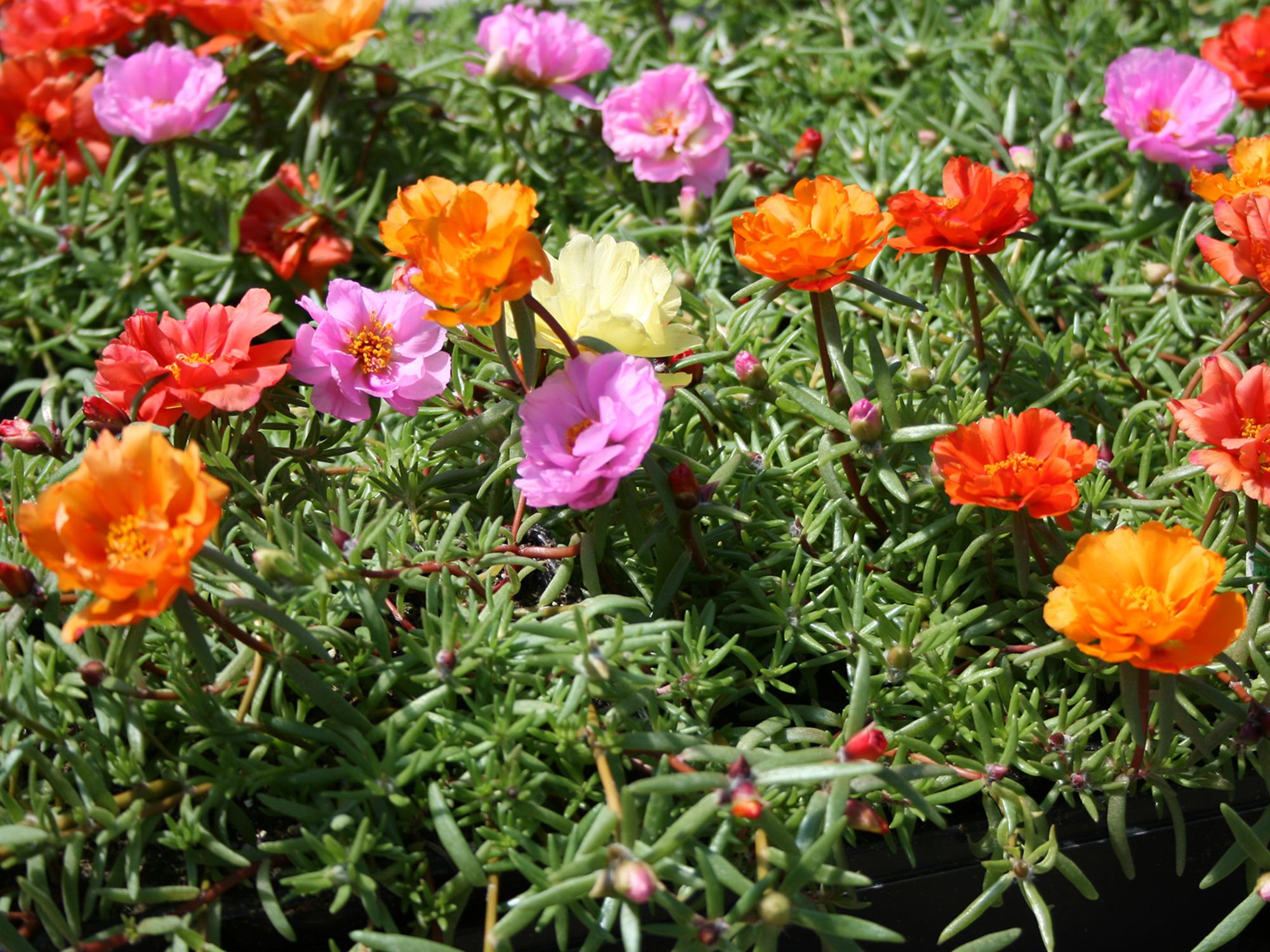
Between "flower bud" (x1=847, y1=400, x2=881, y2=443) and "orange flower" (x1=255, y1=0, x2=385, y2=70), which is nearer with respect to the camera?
"flower bud" (x1=847, y1=400, x2=881, y2=443)

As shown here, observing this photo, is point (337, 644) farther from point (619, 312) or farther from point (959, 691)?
point (959, 691)

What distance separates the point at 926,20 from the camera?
213cm

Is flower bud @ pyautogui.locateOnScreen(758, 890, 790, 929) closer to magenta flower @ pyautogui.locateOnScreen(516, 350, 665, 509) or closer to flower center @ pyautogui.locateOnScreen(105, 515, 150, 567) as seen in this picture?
magenta flower @ pyautogui.locateOnScreen(516, 350, 665, 509)

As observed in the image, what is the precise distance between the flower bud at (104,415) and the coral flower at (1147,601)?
89 centimetres

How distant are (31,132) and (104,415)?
1074 millimetres

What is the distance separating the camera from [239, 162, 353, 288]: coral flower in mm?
1768

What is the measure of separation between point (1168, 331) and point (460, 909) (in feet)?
3.81

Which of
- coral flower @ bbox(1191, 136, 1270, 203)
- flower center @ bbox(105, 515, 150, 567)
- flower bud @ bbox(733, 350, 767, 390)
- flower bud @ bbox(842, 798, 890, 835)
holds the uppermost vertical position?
coral flower @ bbox(1191, 136, 1270, 203)

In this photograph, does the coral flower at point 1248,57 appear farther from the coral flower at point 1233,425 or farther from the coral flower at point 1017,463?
the coral flower at point 1017,463

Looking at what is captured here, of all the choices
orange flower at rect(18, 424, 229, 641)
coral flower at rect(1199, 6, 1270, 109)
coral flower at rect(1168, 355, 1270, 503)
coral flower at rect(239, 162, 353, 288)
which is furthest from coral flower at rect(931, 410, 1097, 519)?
coral flower at rect(239, 162, 353, 288)

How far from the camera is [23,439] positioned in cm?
119

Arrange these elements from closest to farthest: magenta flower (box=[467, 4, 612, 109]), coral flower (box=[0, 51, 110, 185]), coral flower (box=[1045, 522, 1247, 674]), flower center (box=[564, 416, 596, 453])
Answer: coral flower (box=[1045, 522, 1247, 674])
flower center (box=[564, 416, 596, 453])
magenta flower (box=[467, 4, 612, 109])
coral flower (box=[0, 51, 110, 185])

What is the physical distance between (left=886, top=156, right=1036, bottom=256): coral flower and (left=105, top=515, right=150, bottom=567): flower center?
A: 29.3 inches

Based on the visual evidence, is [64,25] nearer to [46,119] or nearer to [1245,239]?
[46,119]
